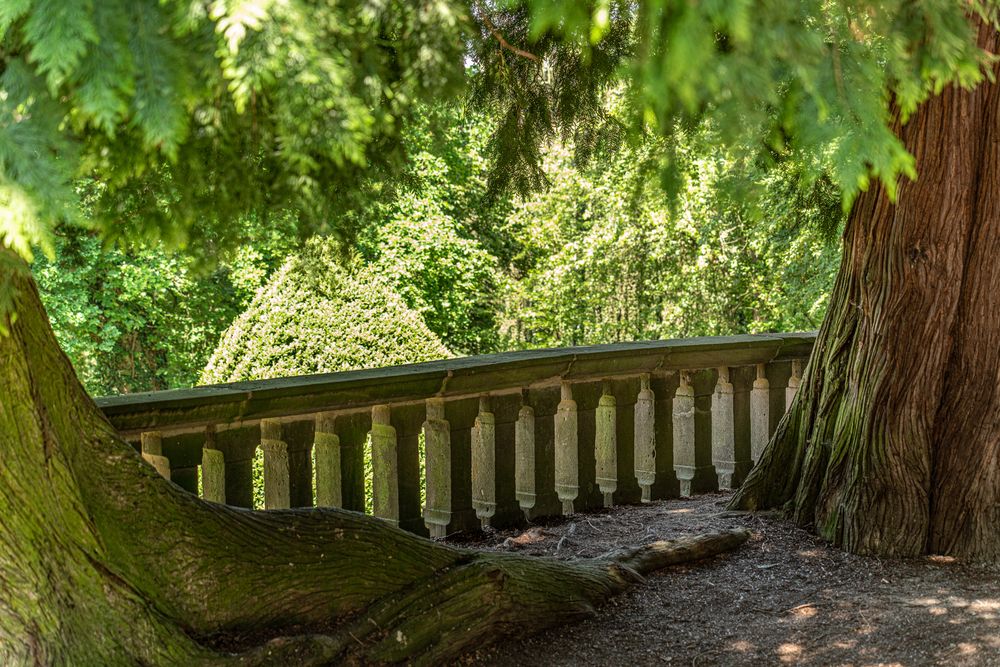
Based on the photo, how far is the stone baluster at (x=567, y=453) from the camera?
19.6ft

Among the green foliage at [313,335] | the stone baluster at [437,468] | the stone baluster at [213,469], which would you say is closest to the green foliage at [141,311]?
the green foliage at [313,335]

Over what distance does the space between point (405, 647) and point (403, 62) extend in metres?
2.10

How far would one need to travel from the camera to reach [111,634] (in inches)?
131

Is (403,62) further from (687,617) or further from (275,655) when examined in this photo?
(687,617)

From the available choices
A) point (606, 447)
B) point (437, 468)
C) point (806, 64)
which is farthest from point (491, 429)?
point (806, 64)

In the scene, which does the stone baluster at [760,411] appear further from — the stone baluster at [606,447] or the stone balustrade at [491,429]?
the stone baluster at [606,447]

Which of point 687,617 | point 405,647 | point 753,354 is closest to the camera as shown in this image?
point 405,647

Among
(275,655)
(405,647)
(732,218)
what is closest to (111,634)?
(275,655)

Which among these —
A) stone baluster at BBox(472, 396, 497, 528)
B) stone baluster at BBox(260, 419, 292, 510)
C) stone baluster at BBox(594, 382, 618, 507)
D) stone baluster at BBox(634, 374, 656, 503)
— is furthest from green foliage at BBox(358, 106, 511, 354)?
stone baluster at BBox(260, 419, 292, 510)

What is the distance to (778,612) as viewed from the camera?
4684 mm

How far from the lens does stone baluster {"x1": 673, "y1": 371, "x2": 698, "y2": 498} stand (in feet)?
21.4

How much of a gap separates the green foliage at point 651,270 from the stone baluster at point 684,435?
10.0 m

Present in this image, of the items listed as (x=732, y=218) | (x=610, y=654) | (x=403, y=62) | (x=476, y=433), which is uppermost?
(x=732, y=218)

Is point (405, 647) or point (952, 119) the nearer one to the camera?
point (405, 647)
